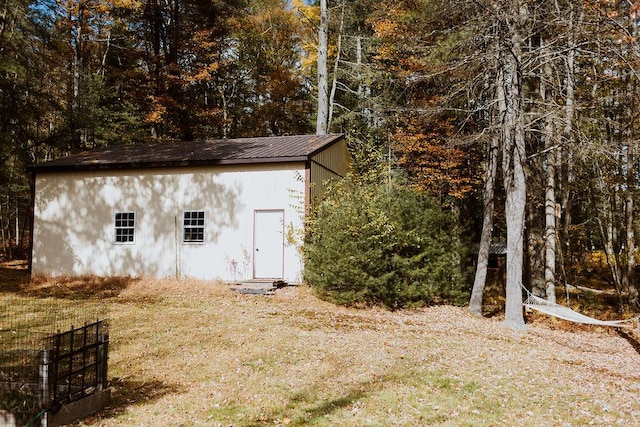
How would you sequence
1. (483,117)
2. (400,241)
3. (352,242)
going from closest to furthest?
(352,242)
(400,241)
(483,117)

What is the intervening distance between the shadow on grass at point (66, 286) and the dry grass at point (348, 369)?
1668 millimetres

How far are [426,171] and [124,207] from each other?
10.5 meters

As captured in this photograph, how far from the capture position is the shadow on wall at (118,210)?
47.6 feet

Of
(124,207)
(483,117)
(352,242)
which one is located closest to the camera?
(352,242)

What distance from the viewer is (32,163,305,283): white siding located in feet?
45.9

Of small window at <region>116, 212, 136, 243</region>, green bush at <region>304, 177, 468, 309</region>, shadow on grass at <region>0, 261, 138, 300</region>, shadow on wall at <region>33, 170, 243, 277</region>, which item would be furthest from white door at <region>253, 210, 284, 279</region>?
small window at <region>116, 212, 136, 243</region>

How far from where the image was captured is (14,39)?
14.3m

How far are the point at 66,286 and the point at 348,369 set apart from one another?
10.5 metres

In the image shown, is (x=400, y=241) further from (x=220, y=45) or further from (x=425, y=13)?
(x=220, y=45)

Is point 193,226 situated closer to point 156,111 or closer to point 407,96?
point 407,96

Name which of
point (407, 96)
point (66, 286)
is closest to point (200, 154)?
point (66, 286)

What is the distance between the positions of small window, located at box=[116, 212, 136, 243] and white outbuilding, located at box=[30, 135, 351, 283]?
0.03 meters

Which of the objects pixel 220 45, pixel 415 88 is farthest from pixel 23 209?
pixel 415 88

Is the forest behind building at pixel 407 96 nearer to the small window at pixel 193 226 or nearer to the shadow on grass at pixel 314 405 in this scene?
the small window at pixel 193 226
